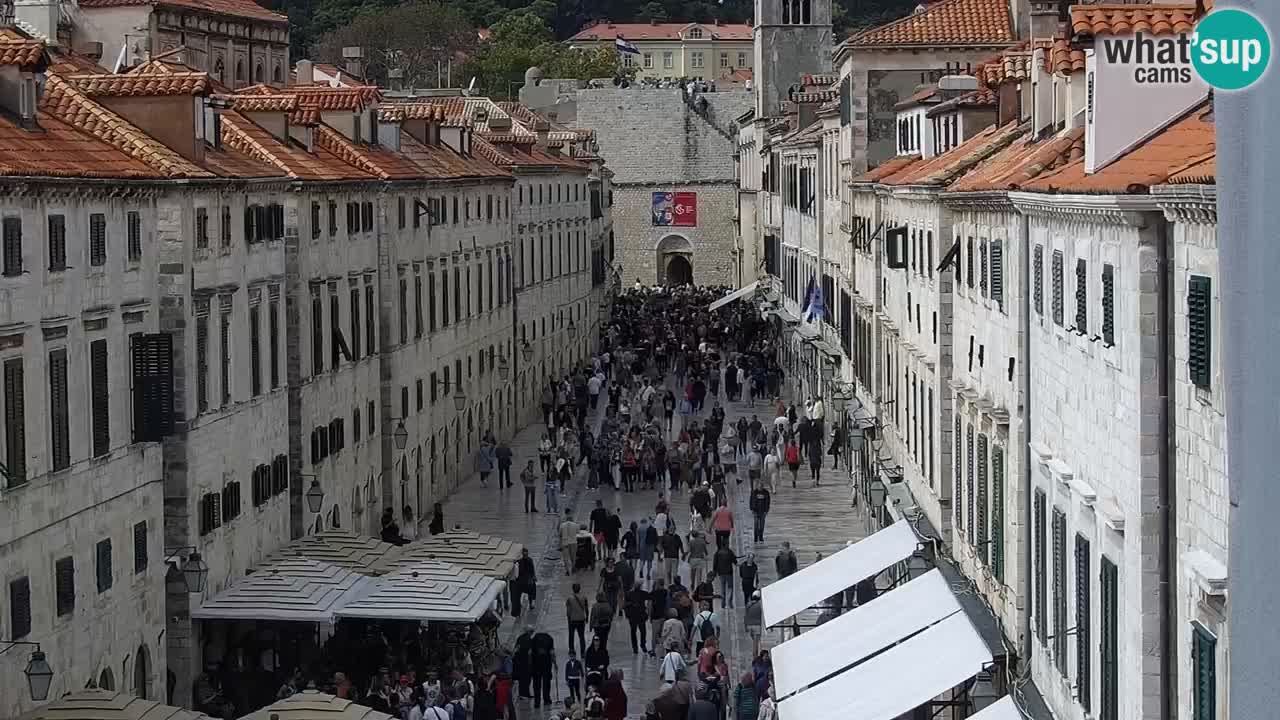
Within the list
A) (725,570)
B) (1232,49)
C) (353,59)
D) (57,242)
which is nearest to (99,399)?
→ (57,242)

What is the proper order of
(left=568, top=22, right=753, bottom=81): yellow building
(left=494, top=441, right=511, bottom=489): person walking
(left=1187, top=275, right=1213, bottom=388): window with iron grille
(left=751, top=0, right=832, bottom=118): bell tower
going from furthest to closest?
1. (left=568, top=22, right=753, bottom=81): yellow building
2. (left=751, top=0, right=832, bottom=118): bell tower
3. (left=494, top=441, right=511, bottom=489): person walking
4. (left=1187, top=275, right=1213, bottom=388): window with iron grille

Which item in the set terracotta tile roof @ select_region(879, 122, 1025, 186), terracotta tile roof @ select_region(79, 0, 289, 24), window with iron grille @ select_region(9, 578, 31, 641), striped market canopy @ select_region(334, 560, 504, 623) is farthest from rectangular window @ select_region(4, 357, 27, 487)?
terracotta tile roof @ select_region(79, 0, 289, 24)

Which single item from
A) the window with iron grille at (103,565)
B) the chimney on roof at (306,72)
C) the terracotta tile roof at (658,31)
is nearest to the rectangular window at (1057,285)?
the window with iron grille at (103,565)

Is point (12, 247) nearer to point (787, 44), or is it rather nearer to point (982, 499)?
point (982, 499)

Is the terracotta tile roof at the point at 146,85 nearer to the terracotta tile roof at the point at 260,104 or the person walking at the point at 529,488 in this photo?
the terracotta tile roof at the point at 260,104

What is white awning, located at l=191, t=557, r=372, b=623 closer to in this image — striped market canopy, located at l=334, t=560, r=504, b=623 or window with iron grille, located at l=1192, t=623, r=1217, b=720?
striped market canopy, located at l=334, t=560, r=504, b=623

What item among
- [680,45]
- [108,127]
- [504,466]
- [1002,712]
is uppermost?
[680,45]

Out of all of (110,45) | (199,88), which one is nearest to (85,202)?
(199,88)

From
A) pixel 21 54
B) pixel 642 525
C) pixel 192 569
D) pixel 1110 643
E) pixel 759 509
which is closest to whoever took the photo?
pixel 1110 643
